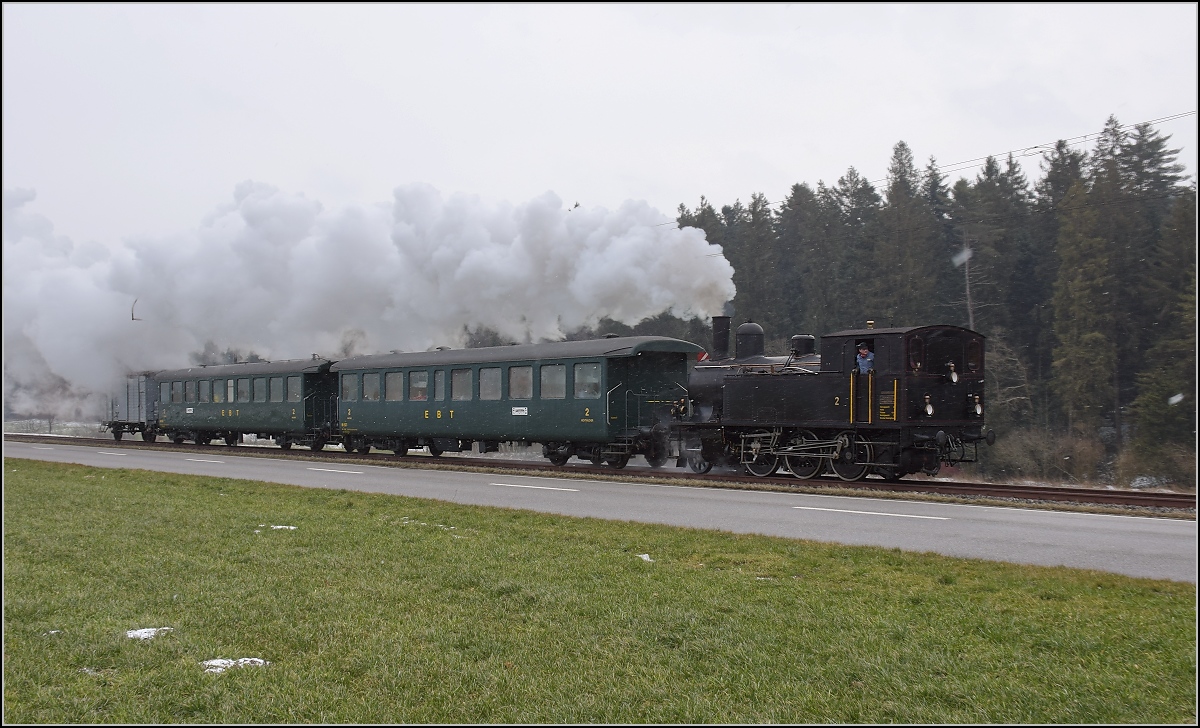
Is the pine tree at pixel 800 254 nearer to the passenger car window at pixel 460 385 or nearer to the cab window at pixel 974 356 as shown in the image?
the passenger car window at pixel 460 385

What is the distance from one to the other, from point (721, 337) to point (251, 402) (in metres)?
20.1

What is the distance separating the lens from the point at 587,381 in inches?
874

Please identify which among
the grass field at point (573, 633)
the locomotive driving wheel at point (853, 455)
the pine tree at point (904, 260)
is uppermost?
the pine tree at point (904, 260)

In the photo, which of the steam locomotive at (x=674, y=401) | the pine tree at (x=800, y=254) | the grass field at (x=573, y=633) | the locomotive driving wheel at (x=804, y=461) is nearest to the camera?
the grass field at (x=573, y=633)

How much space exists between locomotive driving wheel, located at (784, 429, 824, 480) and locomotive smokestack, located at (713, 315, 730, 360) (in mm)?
3180

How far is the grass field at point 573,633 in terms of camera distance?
16.9ft

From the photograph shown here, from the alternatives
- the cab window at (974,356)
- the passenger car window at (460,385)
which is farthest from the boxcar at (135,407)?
the cab window at (974,356)

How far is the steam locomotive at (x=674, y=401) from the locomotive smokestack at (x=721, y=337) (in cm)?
5

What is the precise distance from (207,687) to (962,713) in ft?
13.6

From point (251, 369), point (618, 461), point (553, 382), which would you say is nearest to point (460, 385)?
point (553, 382)

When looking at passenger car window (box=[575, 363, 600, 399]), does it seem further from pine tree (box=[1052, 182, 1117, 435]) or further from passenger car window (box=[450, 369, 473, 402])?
pine tree (box=[1052, 182, 1117, 435])

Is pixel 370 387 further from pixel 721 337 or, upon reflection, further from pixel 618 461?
pixel 721 337

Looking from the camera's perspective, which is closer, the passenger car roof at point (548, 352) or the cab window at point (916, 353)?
the cab window at point (916, 353)

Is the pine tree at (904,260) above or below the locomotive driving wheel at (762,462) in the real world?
above
